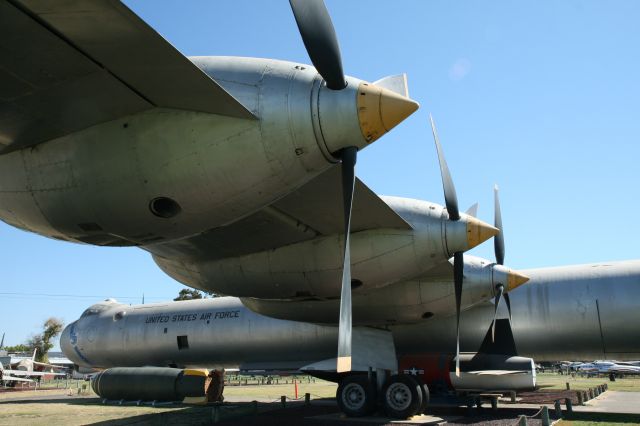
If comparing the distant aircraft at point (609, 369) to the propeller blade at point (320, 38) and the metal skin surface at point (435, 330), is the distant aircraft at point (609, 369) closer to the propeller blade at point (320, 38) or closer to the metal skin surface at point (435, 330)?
the metal skin surface at point (435, 330)

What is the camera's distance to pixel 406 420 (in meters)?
13.5

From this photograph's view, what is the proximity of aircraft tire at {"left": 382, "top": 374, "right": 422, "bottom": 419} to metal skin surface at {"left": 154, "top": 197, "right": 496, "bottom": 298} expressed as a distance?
309cm

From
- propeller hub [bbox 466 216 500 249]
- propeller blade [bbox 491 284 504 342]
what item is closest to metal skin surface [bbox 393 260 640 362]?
propeller blade [bbox 491 284 504 342]

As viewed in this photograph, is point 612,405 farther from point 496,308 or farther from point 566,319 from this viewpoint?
→ point 496,308

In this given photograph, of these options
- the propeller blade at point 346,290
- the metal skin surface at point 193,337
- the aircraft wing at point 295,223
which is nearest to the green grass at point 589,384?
the metal skin surface at point 193,337

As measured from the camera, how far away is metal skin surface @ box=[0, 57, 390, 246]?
6.96 meters

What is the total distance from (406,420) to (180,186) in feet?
31.6

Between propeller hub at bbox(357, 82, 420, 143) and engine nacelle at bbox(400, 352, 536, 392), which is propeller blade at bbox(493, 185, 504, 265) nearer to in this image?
engine nacelle at bbox(400, 352, 536, 392)

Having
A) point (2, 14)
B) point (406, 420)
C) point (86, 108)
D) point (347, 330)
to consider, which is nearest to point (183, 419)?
point (406, 420)

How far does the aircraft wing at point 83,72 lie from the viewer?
557cm

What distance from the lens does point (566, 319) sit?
1659 cm

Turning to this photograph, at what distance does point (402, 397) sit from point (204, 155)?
9.66 metres

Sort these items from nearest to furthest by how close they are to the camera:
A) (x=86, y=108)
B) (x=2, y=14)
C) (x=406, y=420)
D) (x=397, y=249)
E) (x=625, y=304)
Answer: (x=2, y=14), (x=86, y=108), (x=397, y=249), (x=406, y=420), (x=625, y=304)

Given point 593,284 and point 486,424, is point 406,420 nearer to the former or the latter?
point 486,424
